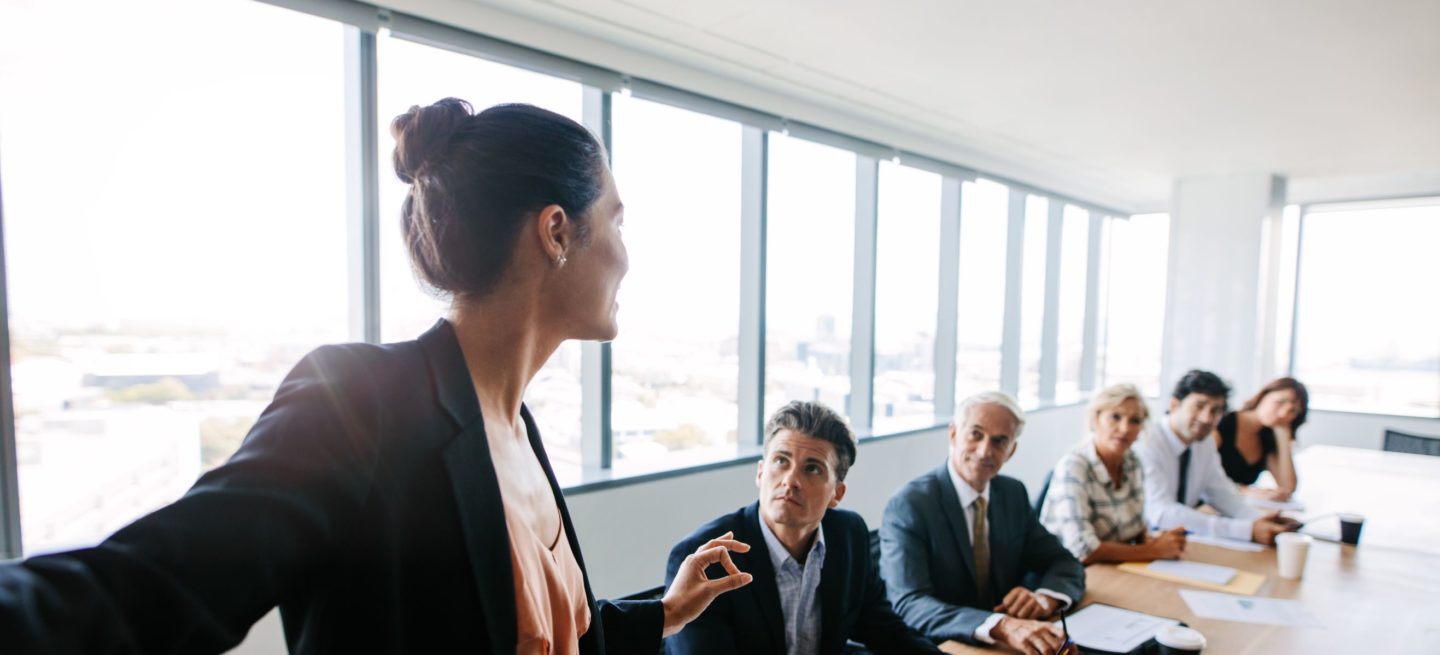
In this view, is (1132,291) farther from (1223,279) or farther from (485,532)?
(485,532)

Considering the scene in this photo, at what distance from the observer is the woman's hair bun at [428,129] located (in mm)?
732

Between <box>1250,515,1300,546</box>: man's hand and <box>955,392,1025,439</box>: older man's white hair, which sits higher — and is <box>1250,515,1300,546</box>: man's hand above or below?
below

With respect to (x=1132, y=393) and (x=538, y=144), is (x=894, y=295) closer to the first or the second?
(x=1132, y=393)

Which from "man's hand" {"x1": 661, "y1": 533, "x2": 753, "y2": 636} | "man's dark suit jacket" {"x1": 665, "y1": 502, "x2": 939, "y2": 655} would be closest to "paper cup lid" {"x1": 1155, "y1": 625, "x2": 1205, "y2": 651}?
"man's dark suit jacket" {"x1": 665, "y1": 502, "x2": 939, "y2": 655}

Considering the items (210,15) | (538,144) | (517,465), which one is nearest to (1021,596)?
(517,465)

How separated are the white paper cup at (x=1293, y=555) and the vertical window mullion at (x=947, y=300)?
318 centimetres

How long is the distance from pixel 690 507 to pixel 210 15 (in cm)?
285

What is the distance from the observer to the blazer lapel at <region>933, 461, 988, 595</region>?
2.22 meters

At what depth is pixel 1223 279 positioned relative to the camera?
246 inches

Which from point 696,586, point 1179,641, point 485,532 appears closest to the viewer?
point 485,532

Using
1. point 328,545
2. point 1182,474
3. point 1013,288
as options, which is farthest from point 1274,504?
point 328,545

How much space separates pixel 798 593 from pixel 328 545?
4.84 ft

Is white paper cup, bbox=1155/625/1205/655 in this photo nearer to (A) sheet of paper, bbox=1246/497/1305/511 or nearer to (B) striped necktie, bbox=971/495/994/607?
(B) striped necktie, bbox=971/495/994/607

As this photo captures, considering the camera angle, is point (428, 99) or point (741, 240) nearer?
point (428, 99)
